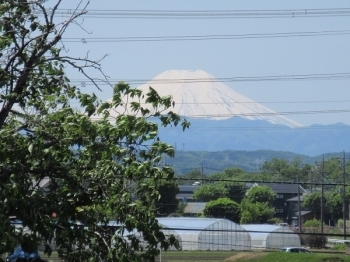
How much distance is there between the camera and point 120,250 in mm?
11953

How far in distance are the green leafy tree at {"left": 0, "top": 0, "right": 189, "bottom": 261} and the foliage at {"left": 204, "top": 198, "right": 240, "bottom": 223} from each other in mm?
46369

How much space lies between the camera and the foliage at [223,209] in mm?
58906

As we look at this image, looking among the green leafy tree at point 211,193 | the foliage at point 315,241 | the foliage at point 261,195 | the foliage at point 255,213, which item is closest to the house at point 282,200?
the foliage at point 261,195

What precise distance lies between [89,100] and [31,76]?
1.10 m

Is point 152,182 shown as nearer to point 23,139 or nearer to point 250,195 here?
point 23,139

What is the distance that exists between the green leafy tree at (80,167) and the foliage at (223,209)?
152 ft

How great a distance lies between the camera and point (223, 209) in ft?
198

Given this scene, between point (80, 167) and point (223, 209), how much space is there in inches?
1903

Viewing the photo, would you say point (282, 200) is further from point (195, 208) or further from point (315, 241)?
point (315, 241)

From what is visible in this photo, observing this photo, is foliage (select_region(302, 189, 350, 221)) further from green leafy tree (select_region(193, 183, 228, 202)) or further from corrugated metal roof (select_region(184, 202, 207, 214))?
corrugated metal roof (select_region(184, 202, 207, 214))

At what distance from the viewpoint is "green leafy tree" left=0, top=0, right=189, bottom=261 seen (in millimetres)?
11844

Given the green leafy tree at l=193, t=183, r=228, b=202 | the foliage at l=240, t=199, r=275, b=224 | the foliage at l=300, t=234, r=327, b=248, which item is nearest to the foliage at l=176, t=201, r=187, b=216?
the foliage at l=240, t=199, r=275, b=224

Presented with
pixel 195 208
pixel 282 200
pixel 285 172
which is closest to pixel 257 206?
pixel 195 208

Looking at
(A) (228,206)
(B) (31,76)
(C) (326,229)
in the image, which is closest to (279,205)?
(C) (326,229)
